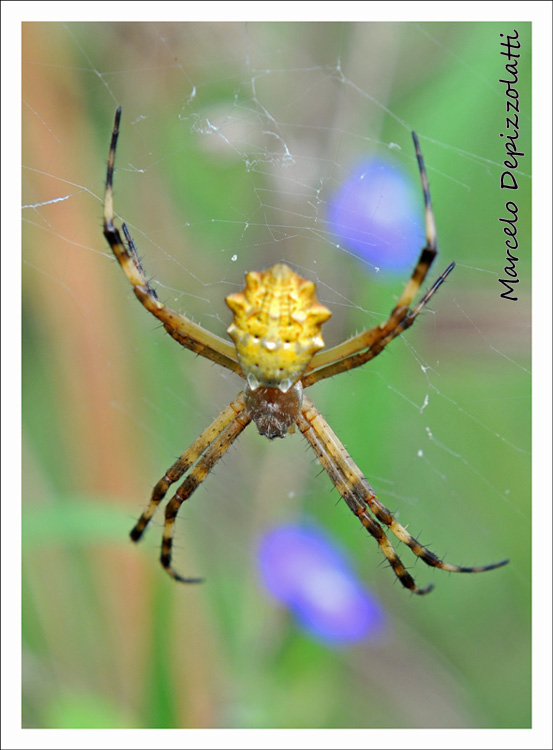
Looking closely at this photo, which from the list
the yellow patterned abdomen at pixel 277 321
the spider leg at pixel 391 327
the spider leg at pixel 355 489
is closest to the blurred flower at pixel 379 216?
the spider leg at pixel 391 327

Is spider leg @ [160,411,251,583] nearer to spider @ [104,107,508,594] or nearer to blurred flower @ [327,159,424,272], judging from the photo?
spider @ [104,107,508,594]

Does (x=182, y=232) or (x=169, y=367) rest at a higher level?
(x=182, y=232)

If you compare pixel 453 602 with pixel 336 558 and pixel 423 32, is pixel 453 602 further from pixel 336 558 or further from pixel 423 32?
Answer: pixel 423 32

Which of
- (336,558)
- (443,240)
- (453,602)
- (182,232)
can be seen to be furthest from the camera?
(453,602)

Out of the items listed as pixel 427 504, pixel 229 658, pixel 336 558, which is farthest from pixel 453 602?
pixel 229 658

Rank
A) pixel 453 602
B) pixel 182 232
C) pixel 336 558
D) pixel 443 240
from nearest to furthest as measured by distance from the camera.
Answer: pixel 443 240
pixel 182 232
pixel 336 558
pixel 453 602
